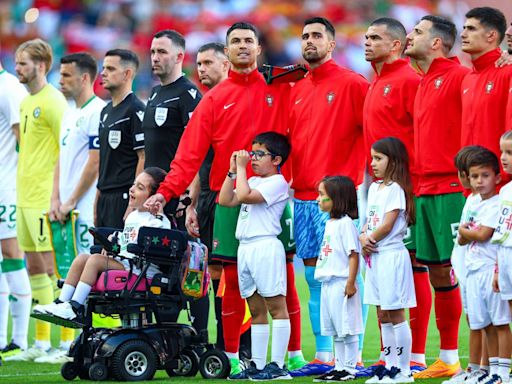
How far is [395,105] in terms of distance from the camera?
28.1ft

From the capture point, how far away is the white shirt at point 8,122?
11.2 meters

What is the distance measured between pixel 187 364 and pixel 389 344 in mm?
1606

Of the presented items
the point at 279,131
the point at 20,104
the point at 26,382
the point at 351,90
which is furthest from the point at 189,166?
the point at 20,104

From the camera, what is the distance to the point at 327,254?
320 inches

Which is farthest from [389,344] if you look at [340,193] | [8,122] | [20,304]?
[8,122]

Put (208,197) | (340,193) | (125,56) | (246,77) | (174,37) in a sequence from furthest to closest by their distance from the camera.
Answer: (125,56) → (174,37) → (208,197) → (246,77) → (340,193)

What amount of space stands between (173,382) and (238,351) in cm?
90

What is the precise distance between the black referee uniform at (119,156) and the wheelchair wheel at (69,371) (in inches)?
64.5

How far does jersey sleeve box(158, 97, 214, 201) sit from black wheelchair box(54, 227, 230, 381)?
0.46 meters

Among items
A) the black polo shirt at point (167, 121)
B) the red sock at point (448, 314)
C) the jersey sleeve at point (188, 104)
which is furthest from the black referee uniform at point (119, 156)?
the red sock at point (448, 314)

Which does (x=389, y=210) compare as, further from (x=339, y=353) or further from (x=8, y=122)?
(x=8, y=122)

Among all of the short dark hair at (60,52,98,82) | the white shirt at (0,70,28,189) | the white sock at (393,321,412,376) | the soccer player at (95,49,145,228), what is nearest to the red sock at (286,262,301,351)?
the white sock at (393,321,412,376)

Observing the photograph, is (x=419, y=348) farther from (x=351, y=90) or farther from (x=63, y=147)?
(x=63, y=147)

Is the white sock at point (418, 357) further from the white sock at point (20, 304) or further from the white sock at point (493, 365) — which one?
the white sock at point (20, 304)
